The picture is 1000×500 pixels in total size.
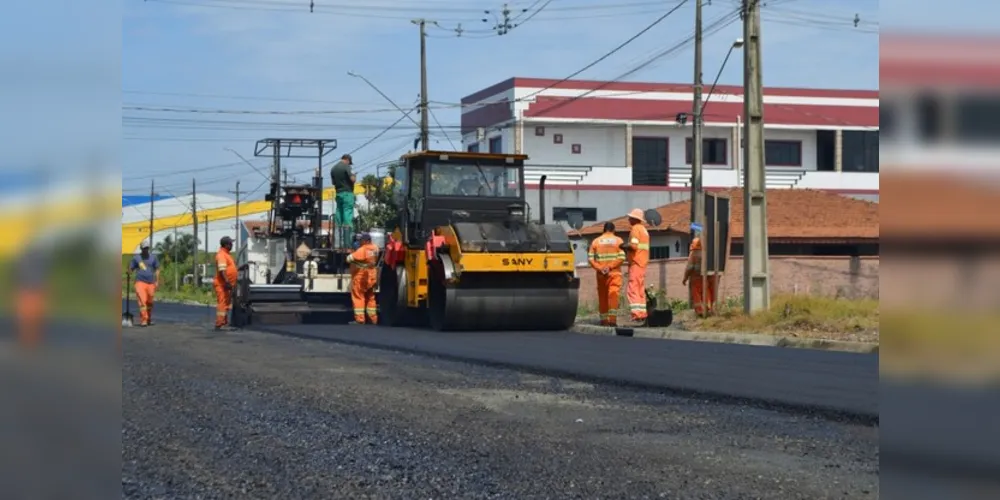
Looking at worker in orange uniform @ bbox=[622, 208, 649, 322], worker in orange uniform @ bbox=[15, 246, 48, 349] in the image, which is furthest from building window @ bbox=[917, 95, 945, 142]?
worker in orange uniform @ bbox=[622, 208, 649, 322]

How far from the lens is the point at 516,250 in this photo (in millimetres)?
18172

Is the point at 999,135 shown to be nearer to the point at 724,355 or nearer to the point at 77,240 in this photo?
the point at 77,240

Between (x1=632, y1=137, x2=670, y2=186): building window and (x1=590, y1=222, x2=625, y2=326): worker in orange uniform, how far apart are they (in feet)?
116

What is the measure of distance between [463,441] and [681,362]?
5.61 m

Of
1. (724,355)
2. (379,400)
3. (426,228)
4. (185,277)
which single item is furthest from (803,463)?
(185,277)

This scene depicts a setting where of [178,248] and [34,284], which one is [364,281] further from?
[178,248]

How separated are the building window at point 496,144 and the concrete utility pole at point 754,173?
34.2 meters

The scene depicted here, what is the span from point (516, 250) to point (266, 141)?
8316 mm

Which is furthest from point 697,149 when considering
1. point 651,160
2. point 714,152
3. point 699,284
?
point 714,152

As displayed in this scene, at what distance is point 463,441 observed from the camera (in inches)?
277

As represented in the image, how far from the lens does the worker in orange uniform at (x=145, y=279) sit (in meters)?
22.6

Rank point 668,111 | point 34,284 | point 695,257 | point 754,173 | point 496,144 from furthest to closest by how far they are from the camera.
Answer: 1. point 668,111
2. point 496,144
3. point 695,257
4. point 754,173
5. point 34,284

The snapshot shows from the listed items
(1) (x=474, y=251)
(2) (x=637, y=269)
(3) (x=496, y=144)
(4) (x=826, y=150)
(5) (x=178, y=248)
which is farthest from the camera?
(5) (x=178, y=248)

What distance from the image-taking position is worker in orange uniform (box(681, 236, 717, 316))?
19969 mm
